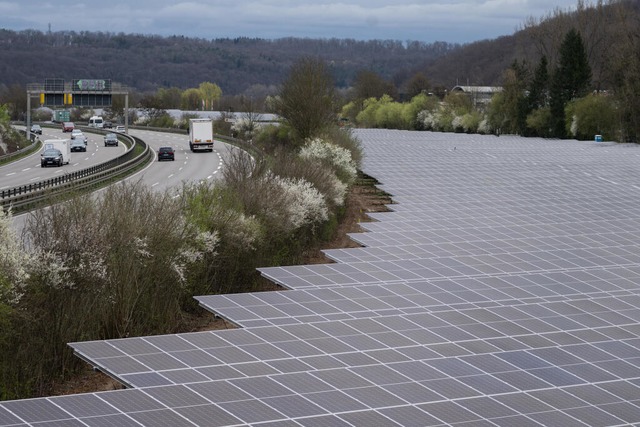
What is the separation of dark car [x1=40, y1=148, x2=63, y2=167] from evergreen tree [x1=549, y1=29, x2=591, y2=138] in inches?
2122

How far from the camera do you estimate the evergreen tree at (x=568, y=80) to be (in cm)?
10800

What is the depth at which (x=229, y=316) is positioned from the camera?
25391mm

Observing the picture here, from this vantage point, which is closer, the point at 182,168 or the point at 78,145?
the point at 182,168

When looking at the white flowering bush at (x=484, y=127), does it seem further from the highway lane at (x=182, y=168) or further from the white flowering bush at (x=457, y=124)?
the highway lane at (x=182, y=168)

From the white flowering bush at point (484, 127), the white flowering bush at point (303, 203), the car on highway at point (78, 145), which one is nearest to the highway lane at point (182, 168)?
the car on highway at point (78, 145)

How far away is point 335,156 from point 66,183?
1542 cm

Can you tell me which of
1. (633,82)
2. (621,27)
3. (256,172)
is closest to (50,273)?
(256,172)

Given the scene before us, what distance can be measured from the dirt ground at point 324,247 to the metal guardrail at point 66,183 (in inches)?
355

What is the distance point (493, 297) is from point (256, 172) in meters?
15.5

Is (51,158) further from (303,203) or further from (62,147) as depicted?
(303,203)

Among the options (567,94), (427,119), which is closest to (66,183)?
(567,94)

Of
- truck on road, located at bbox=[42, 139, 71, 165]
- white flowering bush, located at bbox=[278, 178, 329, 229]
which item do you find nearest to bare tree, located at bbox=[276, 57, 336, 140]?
truck on road, located at bbox=[42, 139, 71, 165]

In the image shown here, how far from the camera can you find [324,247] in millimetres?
45469

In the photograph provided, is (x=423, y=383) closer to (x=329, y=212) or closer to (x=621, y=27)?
(x=329, y=212)
